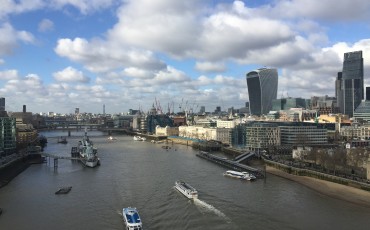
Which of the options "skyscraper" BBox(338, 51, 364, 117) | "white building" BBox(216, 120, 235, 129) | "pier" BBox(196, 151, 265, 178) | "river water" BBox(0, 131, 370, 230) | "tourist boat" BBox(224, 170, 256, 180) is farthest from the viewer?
"skyscraper" BBox(338, 51, 364, 117)

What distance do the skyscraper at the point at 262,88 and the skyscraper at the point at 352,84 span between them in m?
26.0

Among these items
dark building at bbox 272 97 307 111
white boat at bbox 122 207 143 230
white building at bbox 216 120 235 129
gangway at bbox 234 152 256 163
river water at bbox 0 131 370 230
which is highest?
dark building at bbox 272 97 307 111

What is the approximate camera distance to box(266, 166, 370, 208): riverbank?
26688mm

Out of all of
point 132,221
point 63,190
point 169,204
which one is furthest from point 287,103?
point 132,221

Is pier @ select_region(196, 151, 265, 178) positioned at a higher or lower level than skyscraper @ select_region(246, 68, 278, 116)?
lower

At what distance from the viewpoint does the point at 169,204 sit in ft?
83.7

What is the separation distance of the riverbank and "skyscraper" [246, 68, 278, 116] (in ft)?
378

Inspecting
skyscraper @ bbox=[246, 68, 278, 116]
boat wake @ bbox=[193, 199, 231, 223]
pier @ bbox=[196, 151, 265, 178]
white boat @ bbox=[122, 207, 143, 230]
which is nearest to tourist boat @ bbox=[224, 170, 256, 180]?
pier @ bbox=[196, 151, 265, 178]

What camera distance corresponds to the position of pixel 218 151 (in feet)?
220

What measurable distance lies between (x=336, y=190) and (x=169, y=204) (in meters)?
13.0

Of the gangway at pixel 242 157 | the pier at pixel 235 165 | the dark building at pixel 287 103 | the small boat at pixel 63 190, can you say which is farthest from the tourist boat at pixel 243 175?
the dark building at pixel 287 103

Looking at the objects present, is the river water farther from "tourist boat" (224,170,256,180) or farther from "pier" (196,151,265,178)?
"pier" (196,151,265,178)

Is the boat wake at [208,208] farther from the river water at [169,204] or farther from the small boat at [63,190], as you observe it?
the small boat at [63,190]

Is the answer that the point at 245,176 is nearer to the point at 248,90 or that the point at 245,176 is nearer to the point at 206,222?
the point at 206,222
